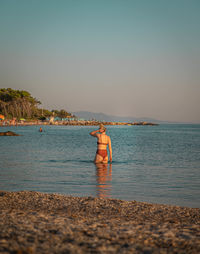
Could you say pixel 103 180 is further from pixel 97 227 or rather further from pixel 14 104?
pixel 14 104

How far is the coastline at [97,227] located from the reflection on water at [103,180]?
144 centimetres

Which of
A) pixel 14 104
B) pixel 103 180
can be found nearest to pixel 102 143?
pixel 103 180

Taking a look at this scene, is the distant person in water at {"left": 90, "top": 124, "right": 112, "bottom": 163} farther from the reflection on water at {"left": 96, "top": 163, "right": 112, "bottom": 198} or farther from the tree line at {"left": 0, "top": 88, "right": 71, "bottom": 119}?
the tree line at {"left": 0, "top": 88, "right": 71, "bottom": 119}

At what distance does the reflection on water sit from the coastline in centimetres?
144

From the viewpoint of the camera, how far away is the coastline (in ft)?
16.4

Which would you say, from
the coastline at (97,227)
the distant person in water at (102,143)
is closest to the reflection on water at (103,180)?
the distant person in water at (102,143)

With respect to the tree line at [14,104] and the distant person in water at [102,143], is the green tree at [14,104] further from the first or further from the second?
the distant person in water at [102,143]

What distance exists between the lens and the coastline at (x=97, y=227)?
16.4ft

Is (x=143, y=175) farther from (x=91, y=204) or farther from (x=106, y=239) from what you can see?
(x=106, y=239)

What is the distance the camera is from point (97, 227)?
612 centimetres

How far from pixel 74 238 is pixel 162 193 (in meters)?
5.94

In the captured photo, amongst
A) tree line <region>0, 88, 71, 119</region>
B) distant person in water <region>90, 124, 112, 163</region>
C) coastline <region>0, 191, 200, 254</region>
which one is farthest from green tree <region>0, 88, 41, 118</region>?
coastline <region>0, 191, 200, 254</region>

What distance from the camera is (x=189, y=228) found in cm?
636

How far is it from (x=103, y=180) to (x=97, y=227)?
6.84 meters
